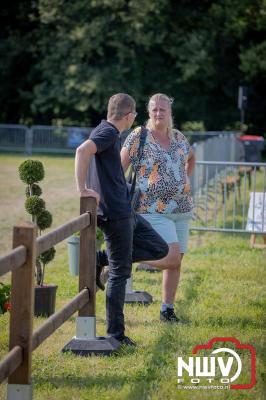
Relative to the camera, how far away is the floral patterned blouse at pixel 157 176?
22.2 feet

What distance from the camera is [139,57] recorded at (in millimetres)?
37031

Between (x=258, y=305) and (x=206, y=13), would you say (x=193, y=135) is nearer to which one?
(x=206, y=13)

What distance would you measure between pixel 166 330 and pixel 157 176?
130 centimetres

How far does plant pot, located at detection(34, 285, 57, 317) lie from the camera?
6.79 meters

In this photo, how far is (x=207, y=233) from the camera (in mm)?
12625

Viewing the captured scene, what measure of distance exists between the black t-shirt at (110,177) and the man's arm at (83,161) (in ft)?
0.35

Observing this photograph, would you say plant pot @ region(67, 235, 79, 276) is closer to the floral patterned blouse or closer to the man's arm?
the floral patterned blouse

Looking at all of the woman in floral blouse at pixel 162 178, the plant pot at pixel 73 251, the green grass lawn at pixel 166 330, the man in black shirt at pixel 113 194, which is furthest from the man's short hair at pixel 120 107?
the plant pot at pixel 73 251

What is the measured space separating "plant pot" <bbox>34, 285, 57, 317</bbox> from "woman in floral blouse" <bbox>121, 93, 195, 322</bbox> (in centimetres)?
95

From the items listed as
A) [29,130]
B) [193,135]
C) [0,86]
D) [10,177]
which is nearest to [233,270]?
[10,177]

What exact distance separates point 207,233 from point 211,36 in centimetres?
2594

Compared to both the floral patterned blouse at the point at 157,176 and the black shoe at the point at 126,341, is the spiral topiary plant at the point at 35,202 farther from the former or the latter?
the black shoe at the point at 126,341

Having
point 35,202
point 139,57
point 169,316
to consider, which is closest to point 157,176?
point 35,202

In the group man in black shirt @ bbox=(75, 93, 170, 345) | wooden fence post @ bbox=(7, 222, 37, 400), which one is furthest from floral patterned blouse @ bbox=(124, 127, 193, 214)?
wooden fence post @ bbox=(7, 222, 37, 400)
